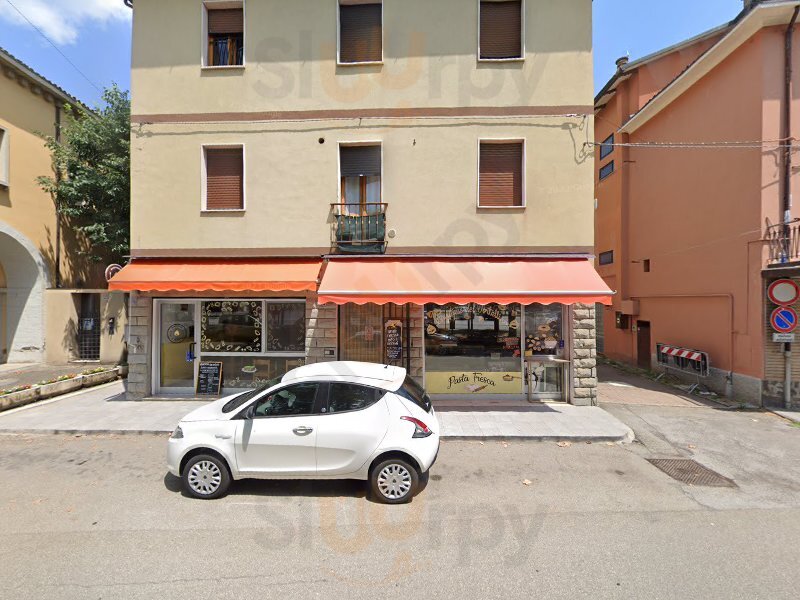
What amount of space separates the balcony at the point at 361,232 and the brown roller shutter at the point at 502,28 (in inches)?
187

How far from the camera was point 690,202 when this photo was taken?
11898mm

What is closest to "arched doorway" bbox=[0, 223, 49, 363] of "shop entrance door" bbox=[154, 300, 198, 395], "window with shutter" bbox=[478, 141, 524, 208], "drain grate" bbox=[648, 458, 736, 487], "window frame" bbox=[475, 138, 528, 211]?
"shop entrance door" bbox=[154, 300, 198, 395]

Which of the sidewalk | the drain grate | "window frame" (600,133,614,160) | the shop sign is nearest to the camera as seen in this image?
the drain grate

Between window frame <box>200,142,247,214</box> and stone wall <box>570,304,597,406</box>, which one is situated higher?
window frame <box>200,142,247,214</box>

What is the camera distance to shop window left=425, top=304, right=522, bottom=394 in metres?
9.30

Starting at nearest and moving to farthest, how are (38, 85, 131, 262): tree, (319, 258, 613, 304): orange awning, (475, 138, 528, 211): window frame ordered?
(319, 258, 613, 304): orange awning → (475, 138, 528, 211): window frame → (38, 85, 131, 262): tree

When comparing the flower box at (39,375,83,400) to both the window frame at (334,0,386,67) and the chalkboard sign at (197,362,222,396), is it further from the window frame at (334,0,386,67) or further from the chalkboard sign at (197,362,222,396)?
the window frame at (334,0,386,67)

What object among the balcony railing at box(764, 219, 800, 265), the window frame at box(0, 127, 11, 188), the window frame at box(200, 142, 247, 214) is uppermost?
the window frame at box(0, 127, 11, 188)

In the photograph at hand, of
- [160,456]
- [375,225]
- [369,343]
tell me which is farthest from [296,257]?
[160,456]

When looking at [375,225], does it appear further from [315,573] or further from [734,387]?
[734,387]

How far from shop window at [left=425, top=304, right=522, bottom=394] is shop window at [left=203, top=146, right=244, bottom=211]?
5.59 metres

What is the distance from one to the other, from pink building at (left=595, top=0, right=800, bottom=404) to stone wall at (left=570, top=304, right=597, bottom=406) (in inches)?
168

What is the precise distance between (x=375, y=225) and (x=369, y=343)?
2.88 metres

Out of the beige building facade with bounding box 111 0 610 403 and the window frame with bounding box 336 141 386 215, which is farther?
the window frame with bounding box 336 141 386 215
